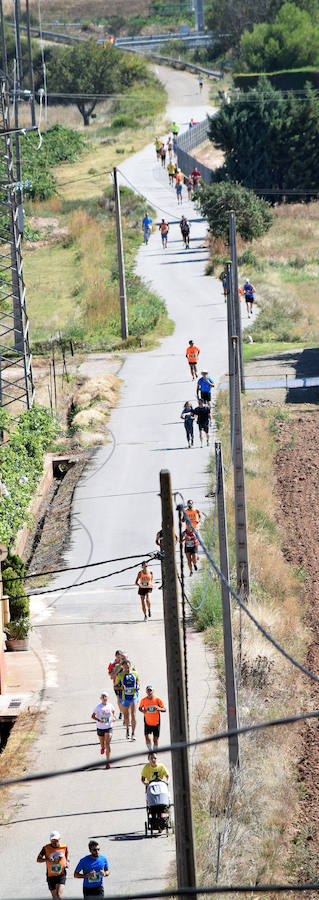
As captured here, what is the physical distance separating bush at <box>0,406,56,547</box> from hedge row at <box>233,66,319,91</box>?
4779 cm

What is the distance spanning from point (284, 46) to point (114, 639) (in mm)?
71130

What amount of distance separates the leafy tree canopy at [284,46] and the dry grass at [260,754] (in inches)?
2520

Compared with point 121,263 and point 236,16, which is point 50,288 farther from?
point 236,16

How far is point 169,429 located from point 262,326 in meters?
12.5

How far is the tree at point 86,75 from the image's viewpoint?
10306 centimetres

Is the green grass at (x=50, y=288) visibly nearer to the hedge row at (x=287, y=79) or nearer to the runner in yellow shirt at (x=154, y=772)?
the hedge row at (x=287, y=79)

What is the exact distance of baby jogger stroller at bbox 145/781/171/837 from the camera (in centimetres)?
1513

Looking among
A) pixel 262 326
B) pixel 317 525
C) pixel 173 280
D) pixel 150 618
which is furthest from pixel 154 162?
pixel 150 618

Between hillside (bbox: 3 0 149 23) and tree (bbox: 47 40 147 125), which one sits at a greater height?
hillside (bbox: 3 0 149 23)

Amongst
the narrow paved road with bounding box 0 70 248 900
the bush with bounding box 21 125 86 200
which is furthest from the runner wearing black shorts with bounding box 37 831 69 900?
the bush with bounding box 21 125 86 200

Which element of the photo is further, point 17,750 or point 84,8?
point 84,8

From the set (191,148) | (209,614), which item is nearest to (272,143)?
(191,148)

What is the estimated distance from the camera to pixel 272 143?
6800 centimetres

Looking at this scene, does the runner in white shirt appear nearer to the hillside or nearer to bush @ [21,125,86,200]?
bush @ [21,125,86,200]
